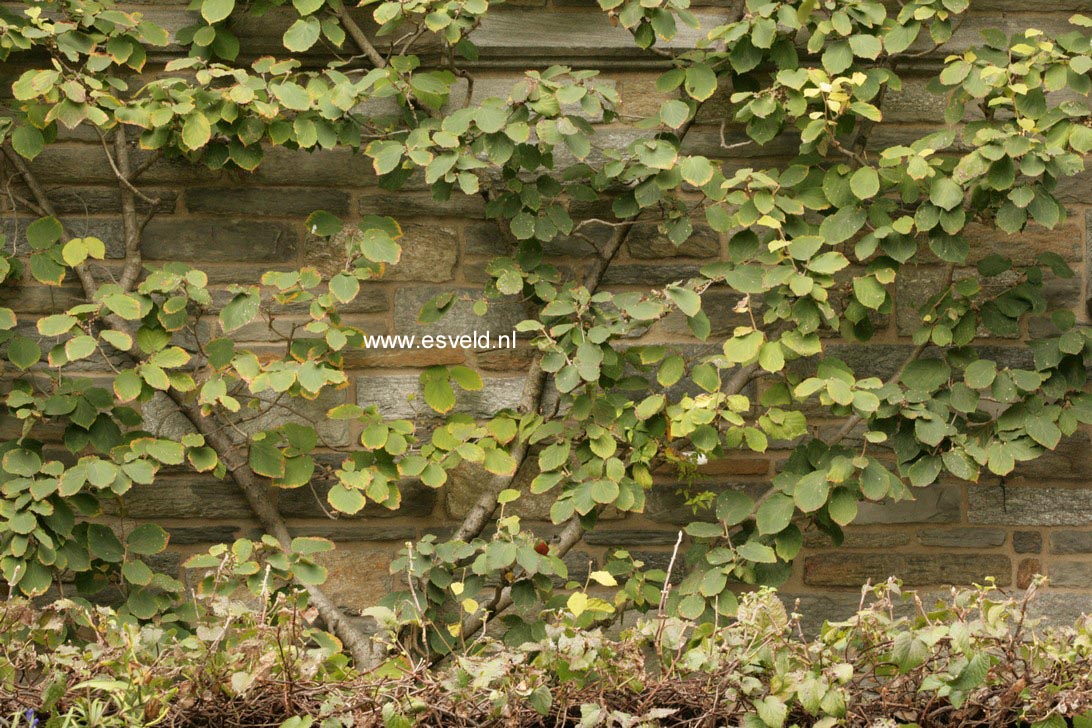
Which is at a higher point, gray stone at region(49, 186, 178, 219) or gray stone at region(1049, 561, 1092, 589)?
gray stone at region(49, 186, 178, 219)

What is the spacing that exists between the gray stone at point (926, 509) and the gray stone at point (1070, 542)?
0.98 feet

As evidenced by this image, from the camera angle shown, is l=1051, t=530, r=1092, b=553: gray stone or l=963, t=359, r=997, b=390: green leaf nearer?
l=963, t=359, r=997, b=390: green leaf

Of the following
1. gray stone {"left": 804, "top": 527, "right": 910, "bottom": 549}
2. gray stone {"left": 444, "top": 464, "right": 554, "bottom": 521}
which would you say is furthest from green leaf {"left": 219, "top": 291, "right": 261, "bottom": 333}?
gray stone {"left": 804, "top": 527, "right": 910, "bottom": 549}

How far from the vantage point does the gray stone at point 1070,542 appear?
3264mm

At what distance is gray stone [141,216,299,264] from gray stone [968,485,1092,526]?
84.9 inches

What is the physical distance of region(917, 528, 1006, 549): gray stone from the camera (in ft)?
10.7

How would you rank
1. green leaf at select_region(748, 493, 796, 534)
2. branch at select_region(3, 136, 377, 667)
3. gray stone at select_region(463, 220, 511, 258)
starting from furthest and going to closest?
gray stone at select_region(463, 220, 511, 258)
branch at select_region(3, 136, 377, 667)
green leaf at select_region(748, 493, 796, 534)

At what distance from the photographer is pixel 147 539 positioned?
305cm

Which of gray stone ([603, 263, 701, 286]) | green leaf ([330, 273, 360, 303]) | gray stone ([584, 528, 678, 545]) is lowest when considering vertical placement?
gray stone ([584, 528, 678, 545])

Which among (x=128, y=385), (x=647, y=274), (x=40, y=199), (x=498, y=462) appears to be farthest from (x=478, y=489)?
(x=40, y=199)

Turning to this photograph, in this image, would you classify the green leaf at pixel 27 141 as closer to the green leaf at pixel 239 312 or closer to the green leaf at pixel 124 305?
the green leaf at pixel 124 305

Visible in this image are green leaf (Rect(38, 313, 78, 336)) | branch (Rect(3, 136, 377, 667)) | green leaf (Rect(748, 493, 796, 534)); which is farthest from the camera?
branch (Rect(3, 136, 377, 667))

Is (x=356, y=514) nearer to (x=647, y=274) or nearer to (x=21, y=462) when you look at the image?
(x=21, y=462)

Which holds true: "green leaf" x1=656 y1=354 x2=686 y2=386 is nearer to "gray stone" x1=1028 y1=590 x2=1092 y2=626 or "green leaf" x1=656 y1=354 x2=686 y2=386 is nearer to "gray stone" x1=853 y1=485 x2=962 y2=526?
"gray stone" x1=853 y1=485 x2=962 y2=526
